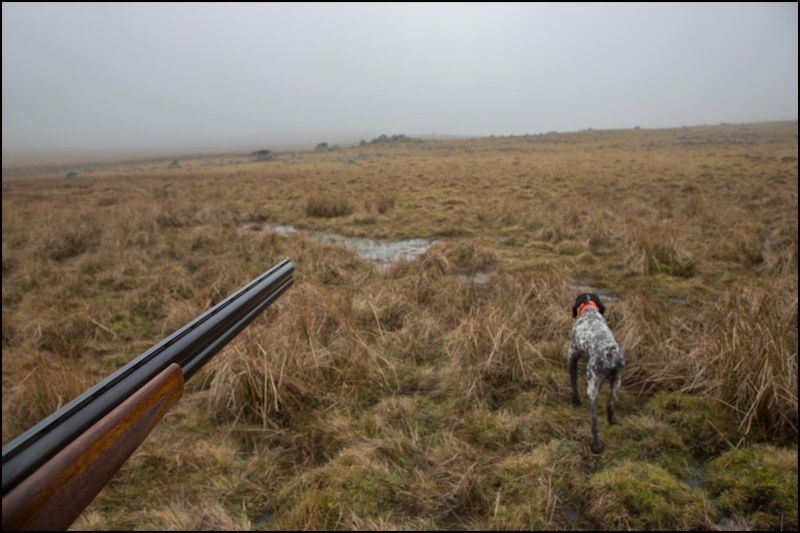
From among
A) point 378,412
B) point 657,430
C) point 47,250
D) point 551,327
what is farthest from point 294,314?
point 47,250

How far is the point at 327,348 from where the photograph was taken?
4.69m

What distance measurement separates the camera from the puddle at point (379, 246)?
8984mm

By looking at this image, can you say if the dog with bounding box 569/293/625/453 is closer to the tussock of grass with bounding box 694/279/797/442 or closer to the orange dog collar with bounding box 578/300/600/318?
the orange dog collar with bounding box 578/300/600/318

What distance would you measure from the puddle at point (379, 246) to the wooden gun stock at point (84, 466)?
7.17 metres

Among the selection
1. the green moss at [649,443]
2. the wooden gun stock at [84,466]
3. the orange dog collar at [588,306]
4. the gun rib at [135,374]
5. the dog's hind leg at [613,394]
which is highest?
the gun rib at [135,374]

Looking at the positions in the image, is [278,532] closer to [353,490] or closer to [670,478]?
[353,490]

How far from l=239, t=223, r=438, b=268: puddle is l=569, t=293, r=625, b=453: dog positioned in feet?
16.0

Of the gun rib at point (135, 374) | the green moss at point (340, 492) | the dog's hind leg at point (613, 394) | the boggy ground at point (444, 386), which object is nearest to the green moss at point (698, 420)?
the boggy ground at point (444, 386)

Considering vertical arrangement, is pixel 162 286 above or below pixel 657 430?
above

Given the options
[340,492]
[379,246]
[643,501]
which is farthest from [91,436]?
[379,246]

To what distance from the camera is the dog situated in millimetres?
3365

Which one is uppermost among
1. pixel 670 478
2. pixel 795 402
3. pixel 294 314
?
pixel 294 314

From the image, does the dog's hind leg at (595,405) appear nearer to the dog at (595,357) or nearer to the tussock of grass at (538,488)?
the dog at (595,357)

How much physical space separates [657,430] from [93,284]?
375 inches
